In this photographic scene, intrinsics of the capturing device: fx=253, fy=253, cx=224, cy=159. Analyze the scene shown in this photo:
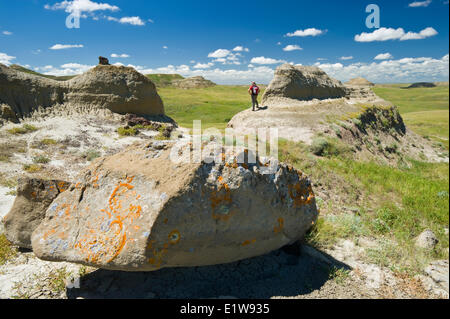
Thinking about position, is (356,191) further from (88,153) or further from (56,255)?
(88,153)

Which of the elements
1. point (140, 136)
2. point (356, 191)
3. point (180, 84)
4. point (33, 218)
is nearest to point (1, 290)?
point (33, 218)

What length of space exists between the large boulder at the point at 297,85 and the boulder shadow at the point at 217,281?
1672cm

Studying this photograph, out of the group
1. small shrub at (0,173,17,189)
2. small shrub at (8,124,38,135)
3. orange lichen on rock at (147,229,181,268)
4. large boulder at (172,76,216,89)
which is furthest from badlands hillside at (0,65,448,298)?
large boulder at (172,76,216,89)

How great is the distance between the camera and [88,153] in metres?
12.1

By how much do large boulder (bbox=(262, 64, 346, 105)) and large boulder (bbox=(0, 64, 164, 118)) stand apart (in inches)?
379

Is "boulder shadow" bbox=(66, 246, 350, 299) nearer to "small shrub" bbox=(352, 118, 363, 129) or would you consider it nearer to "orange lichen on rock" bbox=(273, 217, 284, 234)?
"orange lichen on rock" bbox=(273, 217, 284, 234)

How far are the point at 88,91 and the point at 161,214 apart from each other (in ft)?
61.8

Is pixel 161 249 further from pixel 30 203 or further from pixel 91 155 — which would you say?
pixel 91 155

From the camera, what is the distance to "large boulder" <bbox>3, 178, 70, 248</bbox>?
13.9 feet

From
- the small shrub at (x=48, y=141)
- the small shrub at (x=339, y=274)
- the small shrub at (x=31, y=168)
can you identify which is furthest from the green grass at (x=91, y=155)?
the small shrub at (x=339, y=274)

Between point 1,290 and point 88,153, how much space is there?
9.44 meters

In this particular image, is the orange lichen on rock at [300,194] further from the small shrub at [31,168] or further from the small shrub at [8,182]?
the small shrub at [31,168]

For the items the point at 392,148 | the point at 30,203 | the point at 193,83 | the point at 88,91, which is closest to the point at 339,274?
the point at 30,203

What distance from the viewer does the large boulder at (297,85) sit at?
63.4 ft
